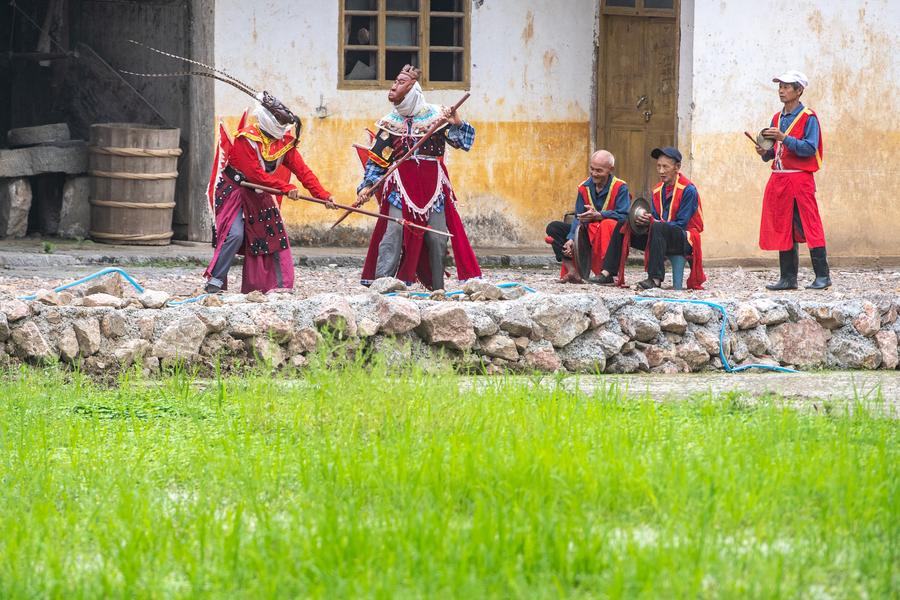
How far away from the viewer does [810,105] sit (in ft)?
40.8

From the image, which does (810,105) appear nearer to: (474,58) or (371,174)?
(474,58)

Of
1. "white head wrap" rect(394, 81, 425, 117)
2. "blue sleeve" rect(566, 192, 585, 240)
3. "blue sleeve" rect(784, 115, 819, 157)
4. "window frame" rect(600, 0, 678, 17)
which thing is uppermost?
"window frame" rect(600, 0, 678, 17)

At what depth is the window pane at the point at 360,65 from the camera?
1282 centimetres

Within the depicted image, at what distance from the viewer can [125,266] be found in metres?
11.6

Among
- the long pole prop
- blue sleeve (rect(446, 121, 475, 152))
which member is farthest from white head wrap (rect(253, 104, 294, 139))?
blue sleeve (rect(446, 121, 475, 152))

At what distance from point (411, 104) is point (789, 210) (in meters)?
2.86

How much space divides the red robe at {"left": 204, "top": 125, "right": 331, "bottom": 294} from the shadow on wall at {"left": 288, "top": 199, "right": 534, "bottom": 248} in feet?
13.1

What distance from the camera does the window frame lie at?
43.4ft

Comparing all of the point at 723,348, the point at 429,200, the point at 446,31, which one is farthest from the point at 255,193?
the point at 446,31

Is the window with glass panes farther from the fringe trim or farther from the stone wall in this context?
the stone wall

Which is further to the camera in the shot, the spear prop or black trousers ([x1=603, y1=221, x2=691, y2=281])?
black trousers ([x1=603, y1=221, x2=691, y2=281])

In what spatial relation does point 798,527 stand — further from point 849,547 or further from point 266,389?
point 266,389

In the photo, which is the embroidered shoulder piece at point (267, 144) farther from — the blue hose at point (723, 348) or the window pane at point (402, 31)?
the window pane at point (402, 31)

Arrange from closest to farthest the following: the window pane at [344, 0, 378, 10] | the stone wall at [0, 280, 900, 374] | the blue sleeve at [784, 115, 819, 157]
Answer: the stone wall at [0, 280, 900, 374] < the blue sleeve at [784, 115, 819, 157] < the window pane at [344, 0, 378, 10]
